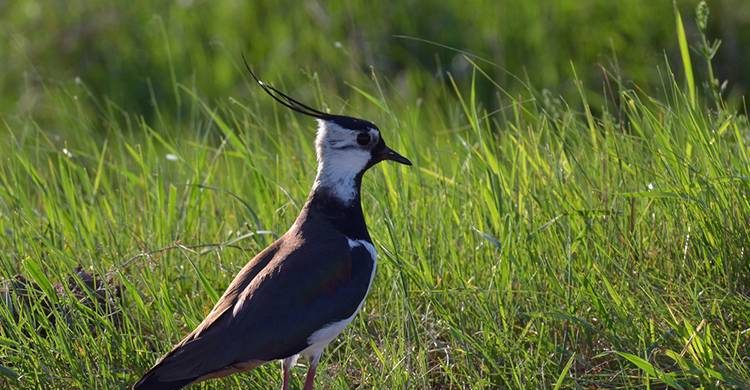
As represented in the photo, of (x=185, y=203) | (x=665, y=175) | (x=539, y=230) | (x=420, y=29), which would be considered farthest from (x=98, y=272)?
(x=420, y=29)

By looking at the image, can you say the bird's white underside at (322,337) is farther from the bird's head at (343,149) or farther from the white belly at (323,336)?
the bird's head at (343,149)

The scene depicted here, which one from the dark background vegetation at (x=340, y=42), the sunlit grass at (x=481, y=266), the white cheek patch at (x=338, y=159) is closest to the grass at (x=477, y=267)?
the sunlit grass at (x=481, y=266)

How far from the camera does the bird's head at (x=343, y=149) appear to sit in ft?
15.2

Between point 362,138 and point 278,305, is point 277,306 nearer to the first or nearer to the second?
point 278,305

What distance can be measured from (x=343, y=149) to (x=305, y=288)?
23.0 inches

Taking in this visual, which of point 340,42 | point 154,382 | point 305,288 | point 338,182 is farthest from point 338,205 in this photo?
point 340,42

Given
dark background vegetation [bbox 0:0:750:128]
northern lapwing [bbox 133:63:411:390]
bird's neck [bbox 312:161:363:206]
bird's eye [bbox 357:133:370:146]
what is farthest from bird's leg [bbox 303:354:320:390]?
dark background vegetation [bbox 0:0:750:128]

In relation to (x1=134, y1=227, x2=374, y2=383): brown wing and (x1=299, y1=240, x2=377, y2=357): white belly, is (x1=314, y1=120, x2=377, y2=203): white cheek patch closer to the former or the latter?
(x1=134, y1=227, x2=374, y2=383): brown wing

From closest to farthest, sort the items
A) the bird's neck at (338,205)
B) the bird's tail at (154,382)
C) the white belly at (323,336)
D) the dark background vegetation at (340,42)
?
the bird's tail at (154,382) < the white belly at (323,336) < the bird's neck at (338,205) < the dark background vegetation at (340,42)

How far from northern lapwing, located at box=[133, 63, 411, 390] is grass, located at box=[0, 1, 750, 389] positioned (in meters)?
0.15

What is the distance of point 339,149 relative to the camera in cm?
464

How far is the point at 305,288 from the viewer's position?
4277 mm

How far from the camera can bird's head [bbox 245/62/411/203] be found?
4629 mm

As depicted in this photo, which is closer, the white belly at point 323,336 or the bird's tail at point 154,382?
the bird's tail at point 154,382
